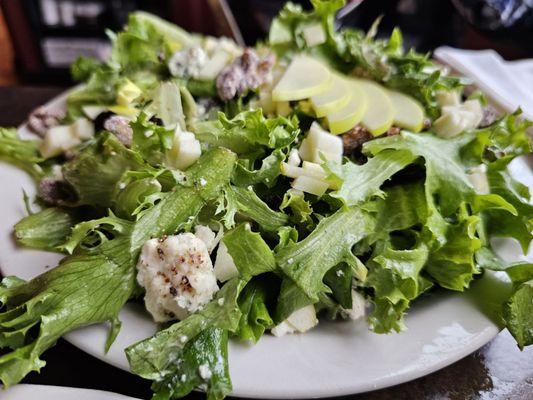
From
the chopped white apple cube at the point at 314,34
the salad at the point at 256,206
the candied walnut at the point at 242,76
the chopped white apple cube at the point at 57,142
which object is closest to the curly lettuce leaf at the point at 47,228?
the salad at the point at 256,206

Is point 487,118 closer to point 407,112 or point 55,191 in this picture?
point 407,112

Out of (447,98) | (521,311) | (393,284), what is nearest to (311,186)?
(393,284)

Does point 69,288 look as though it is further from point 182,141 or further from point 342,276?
point 342,276

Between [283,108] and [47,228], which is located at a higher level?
[283,108]

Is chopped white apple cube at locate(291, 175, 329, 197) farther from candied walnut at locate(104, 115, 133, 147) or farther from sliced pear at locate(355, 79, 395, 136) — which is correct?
candied walnut at locate(104, 115, 133, 147)

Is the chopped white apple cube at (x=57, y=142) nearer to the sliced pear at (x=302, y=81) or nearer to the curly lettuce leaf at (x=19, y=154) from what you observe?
the curly lettuce leaf at (x=19, y=154)

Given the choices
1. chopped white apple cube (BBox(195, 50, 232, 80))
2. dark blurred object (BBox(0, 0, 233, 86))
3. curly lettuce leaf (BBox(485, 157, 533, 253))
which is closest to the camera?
curly lettuce leaf (BBox(485, 157, 533, 253))

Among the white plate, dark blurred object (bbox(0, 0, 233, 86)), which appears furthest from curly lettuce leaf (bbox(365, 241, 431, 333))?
dark blurred object (bbox(0, 0, 233, 86))
